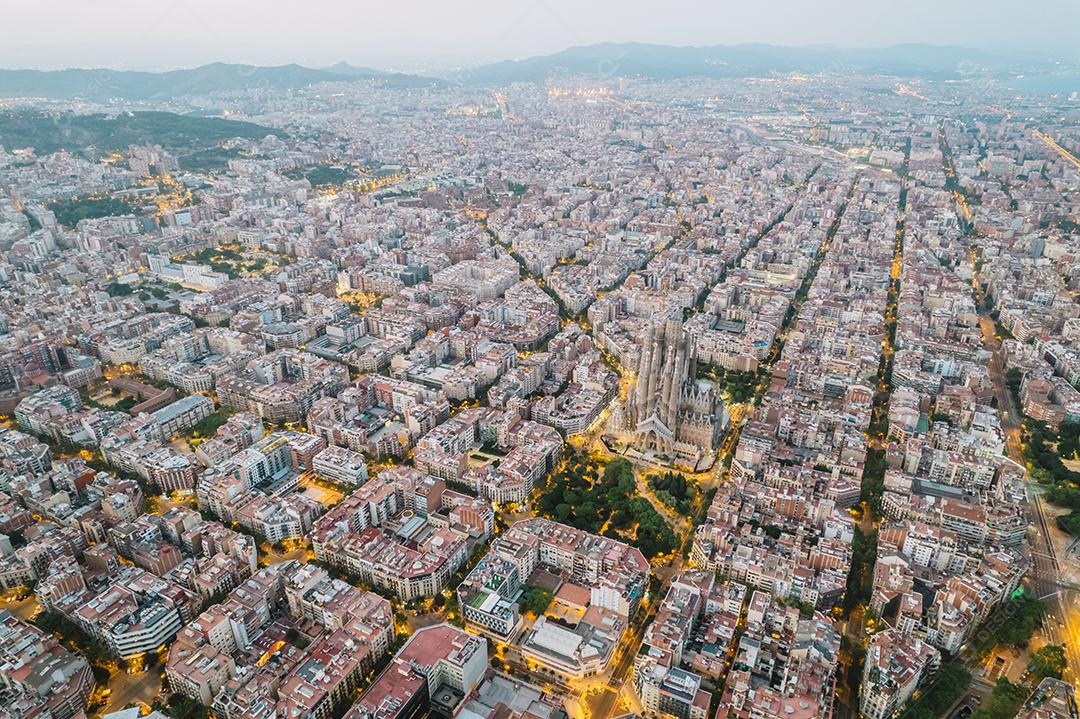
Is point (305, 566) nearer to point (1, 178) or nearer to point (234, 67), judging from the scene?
point (1, 178)

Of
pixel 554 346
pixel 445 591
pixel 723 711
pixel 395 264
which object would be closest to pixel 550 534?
pixel 445 591

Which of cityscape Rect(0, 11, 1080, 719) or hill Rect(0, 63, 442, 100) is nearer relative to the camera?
cityscape Rect(0, 11, 1080, 719)

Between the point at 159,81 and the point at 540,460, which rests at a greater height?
the point at 159,81

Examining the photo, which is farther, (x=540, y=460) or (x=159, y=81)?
(x=159, y=81)

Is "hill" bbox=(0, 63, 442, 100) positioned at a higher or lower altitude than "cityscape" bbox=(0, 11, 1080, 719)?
higher

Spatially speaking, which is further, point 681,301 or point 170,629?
point 681,301

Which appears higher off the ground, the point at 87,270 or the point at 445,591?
the point at 87,270

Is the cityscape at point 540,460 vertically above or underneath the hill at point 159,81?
underneath

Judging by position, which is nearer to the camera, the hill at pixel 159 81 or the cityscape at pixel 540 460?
the cityscape at pixel 540 460
